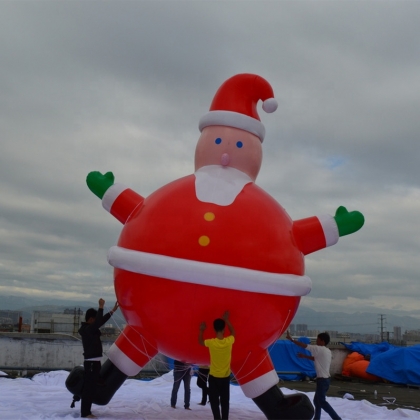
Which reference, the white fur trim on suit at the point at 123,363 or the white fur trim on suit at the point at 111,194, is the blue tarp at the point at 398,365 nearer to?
the white fur trim on suit at the point at 123,363

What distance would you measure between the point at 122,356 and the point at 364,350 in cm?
1195

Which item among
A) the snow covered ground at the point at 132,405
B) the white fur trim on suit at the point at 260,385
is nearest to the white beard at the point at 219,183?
the white fur trim on suit at the point at 260,385

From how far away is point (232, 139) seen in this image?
21.6ft

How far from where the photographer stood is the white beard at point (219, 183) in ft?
19.0

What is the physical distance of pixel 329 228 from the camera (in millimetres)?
6246

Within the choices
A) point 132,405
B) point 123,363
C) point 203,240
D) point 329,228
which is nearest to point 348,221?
point 329,228

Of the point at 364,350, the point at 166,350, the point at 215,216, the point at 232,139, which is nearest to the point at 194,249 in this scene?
the point at 215,216

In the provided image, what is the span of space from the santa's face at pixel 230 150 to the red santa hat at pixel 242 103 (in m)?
0.10

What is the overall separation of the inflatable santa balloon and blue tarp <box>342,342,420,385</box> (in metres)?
9.03

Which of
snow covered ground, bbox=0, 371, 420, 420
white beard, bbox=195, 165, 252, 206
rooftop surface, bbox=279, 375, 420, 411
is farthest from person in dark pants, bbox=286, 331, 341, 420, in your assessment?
rooftop surface, bbox=279, 375, 420, 411

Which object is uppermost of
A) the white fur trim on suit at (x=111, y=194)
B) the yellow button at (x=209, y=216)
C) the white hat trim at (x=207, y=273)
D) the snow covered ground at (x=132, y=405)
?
the white fur trim on suit at (x=111, y=194)

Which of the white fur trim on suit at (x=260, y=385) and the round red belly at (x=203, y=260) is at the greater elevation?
the round red belly at (x=203, y=260)

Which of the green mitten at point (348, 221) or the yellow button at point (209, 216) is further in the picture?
the green mitten at point (348, 221)

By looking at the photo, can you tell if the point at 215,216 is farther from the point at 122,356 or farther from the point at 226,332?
the point at 122,356
